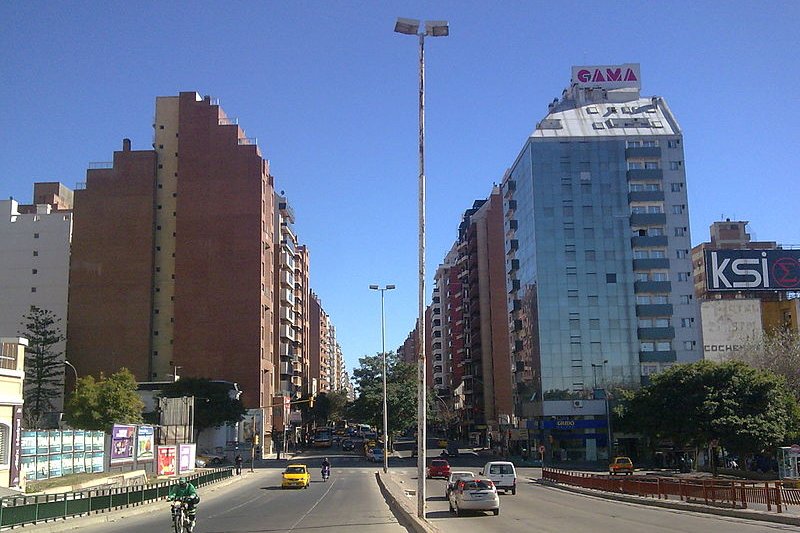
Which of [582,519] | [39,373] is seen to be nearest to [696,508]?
[582,519]

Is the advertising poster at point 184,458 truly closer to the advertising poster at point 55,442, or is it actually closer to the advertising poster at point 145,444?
the advertising poster at point 145,444

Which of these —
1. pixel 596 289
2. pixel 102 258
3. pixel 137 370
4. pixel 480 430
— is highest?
pixel 102 258

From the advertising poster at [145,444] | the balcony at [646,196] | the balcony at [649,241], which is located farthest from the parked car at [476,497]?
the balcony at [646,196]

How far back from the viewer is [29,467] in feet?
119

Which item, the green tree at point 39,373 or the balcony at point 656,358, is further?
the balcony at point 656,358

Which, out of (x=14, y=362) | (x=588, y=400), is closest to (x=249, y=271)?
(x=588, y=400)

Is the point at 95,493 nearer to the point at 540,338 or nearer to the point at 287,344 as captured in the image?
the point at 540,338

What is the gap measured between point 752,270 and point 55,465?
74296mm

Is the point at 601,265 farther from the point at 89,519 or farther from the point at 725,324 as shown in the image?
the point at 89,519

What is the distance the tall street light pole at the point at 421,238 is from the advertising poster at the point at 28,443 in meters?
21.1

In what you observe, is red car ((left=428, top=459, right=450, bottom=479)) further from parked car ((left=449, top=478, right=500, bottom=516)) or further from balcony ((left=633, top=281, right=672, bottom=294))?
balcony ((left=633, top=281, right=672, bottom=294))

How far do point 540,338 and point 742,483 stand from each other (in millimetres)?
60120

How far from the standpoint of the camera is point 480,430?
428ft

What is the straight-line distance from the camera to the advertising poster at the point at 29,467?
35.8 metres
